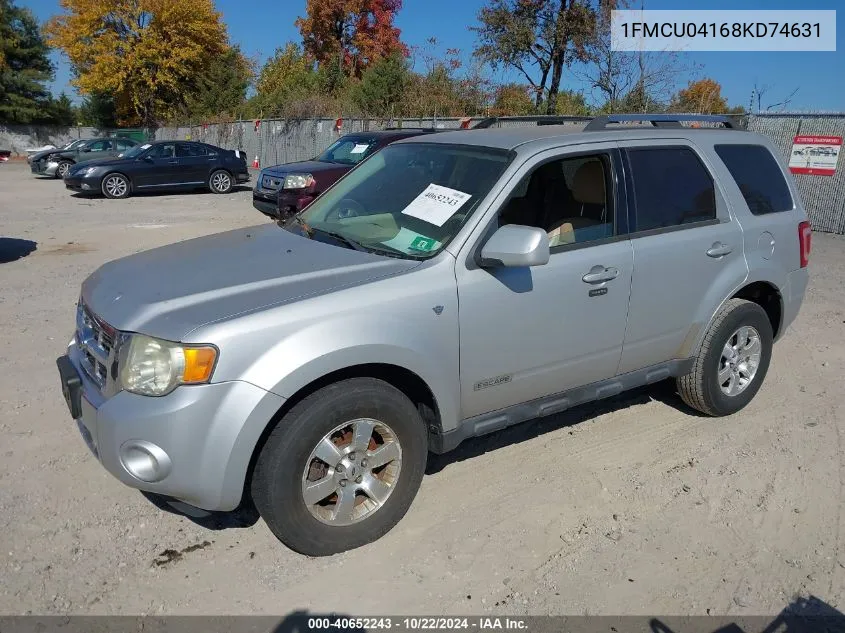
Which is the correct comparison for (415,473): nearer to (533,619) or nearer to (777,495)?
(533,619)

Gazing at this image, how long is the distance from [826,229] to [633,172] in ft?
35.8

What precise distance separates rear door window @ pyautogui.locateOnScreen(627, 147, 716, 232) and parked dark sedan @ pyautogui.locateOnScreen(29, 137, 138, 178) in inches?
881

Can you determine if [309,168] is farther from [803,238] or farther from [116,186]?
[803,238]

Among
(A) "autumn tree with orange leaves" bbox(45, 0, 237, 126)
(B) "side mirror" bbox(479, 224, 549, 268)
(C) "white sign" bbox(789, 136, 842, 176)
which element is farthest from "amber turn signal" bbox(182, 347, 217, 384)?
(A) "autumn tree with orange leaves" bbox(45, 0, 237, 126)

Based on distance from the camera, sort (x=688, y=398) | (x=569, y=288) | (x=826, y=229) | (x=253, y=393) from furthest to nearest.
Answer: (x=826, y=229) → (x=688, y=398) → (x=569, y=288) → (x=253, y=393)

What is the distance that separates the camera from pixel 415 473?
336cm

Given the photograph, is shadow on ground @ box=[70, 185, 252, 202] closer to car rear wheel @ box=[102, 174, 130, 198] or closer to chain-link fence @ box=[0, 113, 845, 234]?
car rear wheel @ box=[102, 174, 130, 198]

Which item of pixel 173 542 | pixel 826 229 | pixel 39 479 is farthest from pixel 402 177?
pixel 826 229

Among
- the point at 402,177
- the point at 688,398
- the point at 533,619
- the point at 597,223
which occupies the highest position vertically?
the point at 402,177

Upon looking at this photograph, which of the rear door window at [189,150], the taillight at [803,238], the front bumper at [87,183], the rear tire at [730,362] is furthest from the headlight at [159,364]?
the rear door window at [189,150]

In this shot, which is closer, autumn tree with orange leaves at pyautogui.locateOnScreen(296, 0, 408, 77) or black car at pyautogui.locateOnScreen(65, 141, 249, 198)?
black car at pyautogui.locateOnScreen(65, 141, 249, 198)

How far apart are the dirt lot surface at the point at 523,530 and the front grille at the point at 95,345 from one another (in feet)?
2.67

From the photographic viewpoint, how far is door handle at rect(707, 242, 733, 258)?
4.27 metres

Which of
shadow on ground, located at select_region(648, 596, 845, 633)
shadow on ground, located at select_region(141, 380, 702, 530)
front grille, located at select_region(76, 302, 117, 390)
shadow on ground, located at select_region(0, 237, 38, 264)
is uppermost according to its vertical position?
front grille, located at select_region(76, 302, 117, 390)
